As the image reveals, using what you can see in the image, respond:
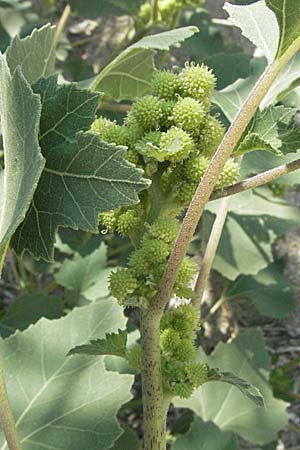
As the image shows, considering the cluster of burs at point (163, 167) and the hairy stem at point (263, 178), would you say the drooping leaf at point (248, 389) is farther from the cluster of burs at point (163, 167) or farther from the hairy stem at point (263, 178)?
the hairy stem at point (263, 178)

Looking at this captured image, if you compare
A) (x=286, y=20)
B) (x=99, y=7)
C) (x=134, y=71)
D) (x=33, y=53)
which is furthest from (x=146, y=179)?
(x=99, y=7)

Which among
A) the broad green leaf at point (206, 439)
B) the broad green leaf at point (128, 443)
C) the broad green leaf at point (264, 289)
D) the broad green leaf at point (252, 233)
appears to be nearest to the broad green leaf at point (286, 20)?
the broad green leaf at point (206, 439)

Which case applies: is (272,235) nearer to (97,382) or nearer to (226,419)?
(226,419)

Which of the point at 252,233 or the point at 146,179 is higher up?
the point at 146,179

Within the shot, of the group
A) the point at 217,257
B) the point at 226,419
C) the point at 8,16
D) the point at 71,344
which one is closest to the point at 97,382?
the point at 71,344

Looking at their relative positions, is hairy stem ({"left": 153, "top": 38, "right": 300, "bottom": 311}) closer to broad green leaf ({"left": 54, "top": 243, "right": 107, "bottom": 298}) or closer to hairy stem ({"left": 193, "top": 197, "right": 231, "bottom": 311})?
hairy stem ({"left": 193, "top": 197, "right": 231, "bottom": 311})

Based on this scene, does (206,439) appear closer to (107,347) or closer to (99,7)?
(107,347)

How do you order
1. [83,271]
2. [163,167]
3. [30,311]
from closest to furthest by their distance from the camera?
[163,167], [30,311], [83,271]
